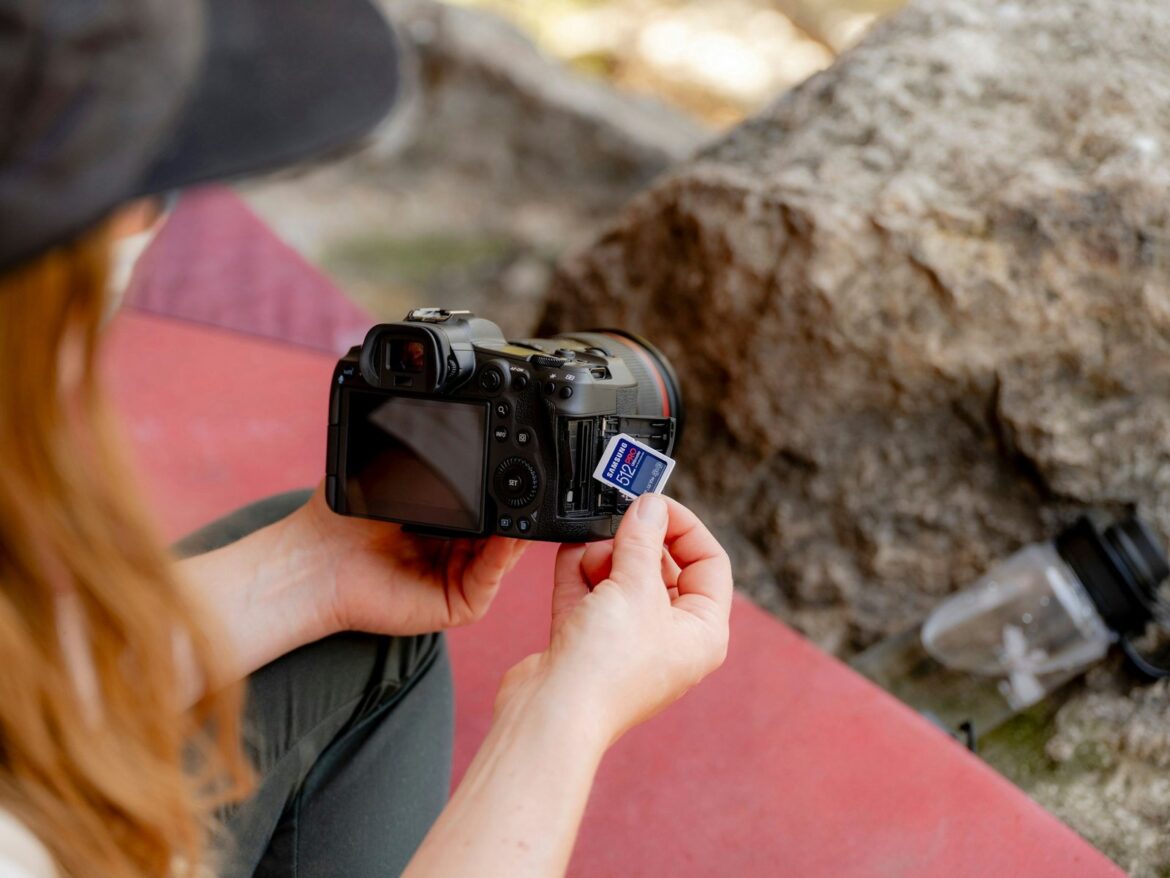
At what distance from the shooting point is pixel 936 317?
3.85 ft

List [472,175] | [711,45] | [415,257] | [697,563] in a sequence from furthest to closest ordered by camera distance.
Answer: [711,45] → [472,175] → [415,257] → [697,563]

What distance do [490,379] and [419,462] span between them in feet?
0.25

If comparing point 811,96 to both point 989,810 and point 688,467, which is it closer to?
point 688,467

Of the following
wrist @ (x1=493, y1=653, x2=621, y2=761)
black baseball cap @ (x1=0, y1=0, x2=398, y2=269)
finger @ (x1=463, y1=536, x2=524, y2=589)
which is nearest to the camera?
black baseball cap @ (x1=0, y1=0, x2=398, y2=269)

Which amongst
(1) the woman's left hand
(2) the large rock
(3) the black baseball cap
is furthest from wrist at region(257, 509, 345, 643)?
(2) the large rock

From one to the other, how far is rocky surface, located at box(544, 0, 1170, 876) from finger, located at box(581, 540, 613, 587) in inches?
22.2

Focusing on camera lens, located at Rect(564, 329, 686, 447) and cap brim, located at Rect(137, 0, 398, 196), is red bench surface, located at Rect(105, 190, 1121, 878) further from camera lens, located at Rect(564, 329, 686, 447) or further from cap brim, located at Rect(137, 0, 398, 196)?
cap brim, located at Rect(137, 0, 398, 196)

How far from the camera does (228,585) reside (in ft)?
2.55

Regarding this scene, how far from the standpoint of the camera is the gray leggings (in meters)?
0.75

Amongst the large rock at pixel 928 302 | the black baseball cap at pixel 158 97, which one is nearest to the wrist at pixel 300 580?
the black baseball cap at pixel 158 97

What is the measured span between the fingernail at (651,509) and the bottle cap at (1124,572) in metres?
0.57

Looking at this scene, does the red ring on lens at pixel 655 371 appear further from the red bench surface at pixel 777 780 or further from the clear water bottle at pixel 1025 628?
the clear water bottle at pixel 1025 628

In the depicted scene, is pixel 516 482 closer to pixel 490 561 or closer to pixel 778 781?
pixel 490 561

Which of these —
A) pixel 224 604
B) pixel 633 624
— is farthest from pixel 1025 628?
pixel 224 604
